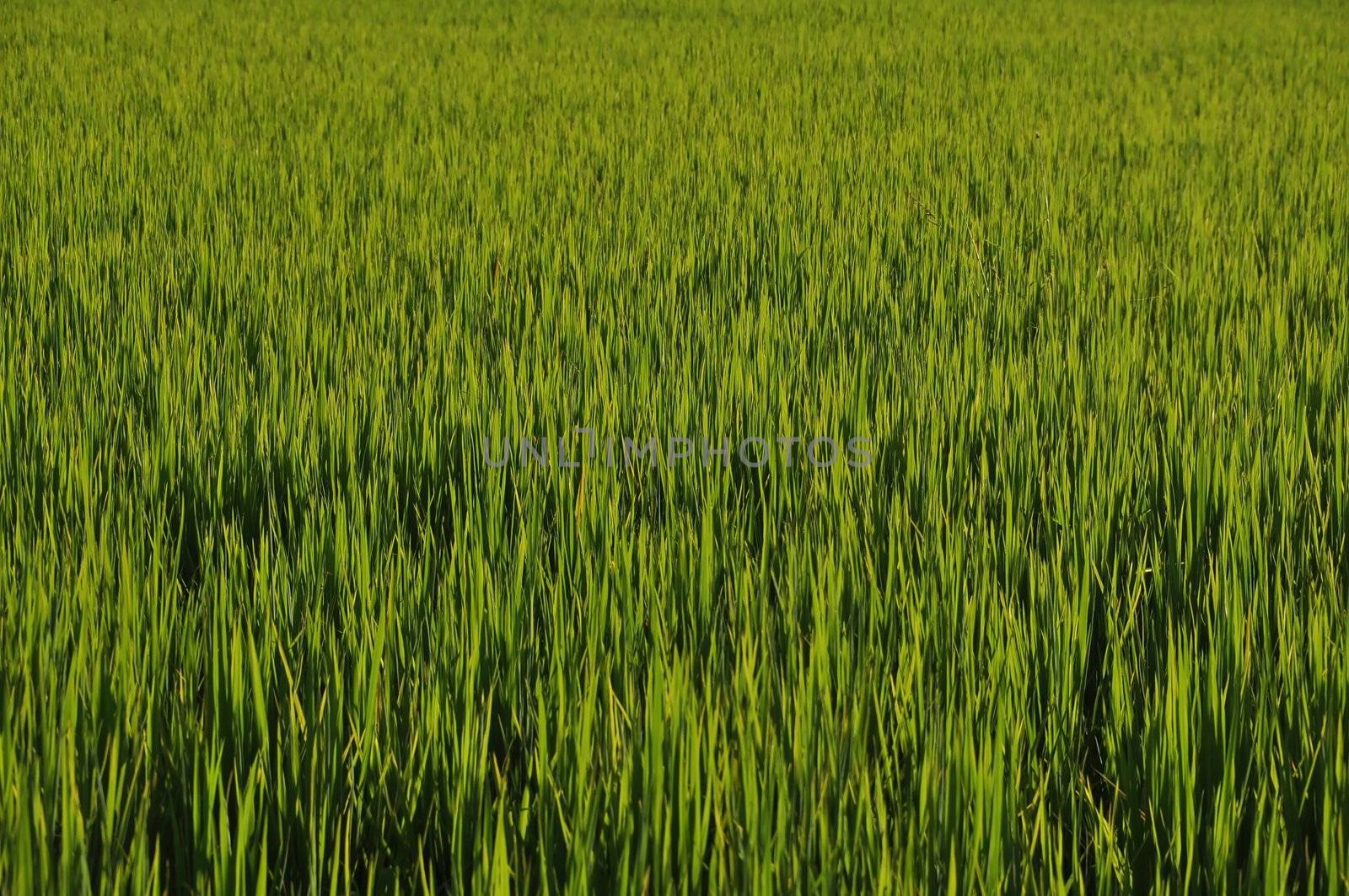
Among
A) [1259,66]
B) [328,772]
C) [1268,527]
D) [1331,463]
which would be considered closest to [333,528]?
[328,772]

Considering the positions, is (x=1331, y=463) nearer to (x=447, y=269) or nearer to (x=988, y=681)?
(x=988, y=681)

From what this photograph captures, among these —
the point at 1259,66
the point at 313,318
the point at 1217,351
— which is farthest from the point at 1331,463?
the point at 1259,66

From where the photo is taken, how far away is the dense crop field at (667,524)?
1027 millimetres

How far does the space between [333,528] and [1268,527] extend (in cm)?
114

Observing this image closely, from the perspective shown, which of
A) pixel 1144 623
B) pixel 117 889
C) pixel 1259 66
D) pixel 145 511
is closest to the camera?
pixel 117 889

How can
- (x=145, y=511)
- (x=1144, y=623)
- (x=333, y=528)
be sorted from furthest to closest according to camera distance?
1. (x=145, y=511)
2. (x=333, y=528)
3. (x=1144, y=623)

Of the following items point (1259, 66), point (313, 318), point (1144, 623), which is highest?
point (1259, 66)

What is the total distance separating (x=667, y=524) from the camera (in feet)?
5.12

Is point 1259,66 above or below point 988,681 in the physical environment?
above

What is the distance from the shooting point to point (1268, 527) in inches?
61.8

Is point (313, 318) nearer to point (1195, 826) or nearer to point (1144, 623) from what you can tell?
point (1144, 623)

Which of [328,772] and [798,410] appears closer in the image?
[328,772]

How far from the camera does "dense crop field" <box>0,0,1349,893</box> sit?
1027 mm

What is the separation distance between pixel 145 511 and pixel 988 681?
114 centimetres
